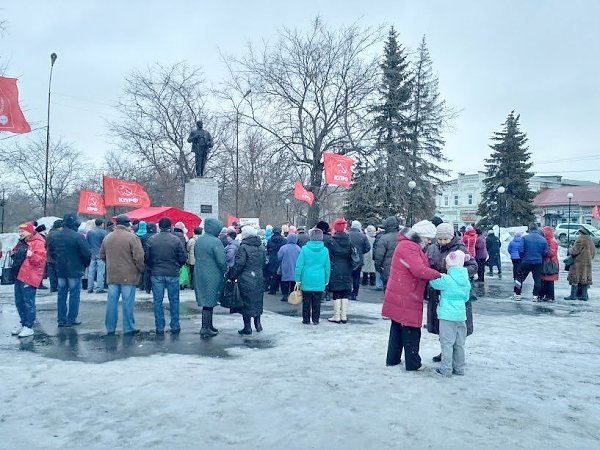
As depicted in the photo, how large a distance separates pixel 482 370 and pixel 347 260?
355 centimetres

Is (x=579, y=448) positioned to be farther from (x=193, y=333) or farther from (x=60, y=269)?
(x=60, y=269)

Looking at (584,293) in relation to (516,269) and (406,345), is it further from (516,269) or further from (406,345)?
(406,345)

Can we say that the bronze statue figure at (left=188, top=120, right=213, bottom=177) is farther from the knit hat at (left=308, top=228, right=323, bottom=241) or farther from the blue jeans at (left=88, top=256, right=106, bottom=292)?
the knit hat at (left=308, top=228, right=323, bottom=241)

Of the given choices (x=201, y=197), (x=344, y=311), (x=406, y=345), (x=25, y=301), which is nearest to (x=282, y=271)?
(x=344, y=311)

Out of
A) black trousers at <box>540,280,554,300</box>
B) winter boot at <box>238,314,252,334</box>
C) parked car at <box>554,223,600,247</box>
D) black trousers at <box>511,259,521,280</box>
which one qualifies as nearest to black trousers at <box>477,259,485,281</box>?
black trousers at <box>511,259,521,280</box>

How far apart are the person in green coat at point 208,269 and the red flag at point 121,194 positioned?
11.5m

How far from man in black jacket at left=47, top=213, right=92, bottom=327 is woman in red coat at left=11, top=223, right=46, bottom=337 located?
50 centimetres

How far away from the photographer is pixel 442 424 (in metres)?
4.38

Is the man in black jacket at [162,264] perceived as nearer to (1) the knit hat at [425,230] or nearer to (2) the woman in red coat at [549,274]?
(1) the knit hat at [425,230]

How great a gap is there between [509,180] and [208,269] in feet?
143

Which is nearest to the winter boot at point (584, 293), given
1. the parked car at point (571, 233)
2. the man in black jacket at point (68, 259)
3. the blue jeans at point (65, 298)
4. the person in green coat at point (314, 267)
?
the person in green coat at point (314, 267)

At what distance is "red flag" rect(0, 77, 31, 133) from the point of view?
399 inches

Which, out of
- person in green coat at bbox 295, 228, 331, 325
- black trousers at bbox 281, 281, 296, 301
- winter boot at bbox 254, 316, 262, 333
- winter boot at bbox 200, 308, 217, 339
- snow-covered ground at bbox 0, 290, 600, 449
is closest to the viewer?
snow-covered ground at bbox 0, 290, 600, 449

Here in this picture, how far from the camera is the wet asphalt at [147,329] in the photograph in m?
7.00
